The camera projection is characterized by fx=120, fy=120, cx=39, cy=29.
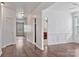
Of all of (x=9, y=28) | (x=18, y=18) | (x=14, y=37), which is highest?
(x=18, y=18)

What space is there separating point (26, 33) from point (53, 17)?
0.99 metres

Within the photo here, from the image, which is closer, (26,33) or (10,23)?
(10,23)

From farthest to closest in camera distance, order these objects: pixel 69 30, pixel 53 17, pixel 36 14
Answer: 1. pixel 36 14
2. pixel 53 17
3. pixel 69 30

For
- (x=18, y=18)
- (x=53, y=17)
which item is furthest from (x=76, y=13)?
(x=18, y=18)

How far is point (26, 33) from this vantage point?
3.79 meters

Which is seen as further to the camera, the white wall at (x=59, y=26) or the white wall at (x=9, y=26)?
the white wall at (x=59, y=26)

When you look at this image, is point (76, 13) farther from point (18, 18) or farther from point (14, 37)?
point (14, 37)

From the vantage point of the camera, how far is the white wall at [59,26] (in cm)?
305

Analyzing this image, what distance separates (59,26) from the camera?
3.34 m

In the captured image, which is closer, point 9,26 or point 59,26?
point 9,26

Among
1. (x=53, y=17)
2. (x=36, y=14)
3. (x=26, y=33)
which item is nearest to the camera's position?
(x=53, y=17)

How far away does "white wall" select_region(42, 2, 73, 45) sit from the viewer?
3054 millimetres

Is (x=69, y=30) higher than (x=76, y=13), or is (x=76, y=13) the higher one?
(x=76, y=13)

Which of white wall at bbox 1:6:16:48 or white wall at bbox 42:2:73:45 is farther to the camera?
white wall at bbox 42:2:73:45
